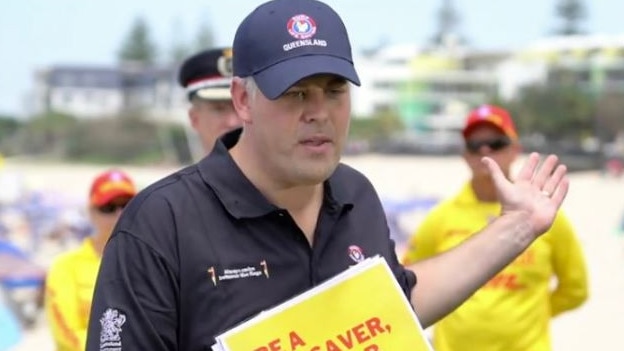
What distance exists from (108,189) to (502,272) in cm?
174

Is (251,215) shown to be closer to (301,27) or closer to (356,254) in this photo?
(356,254)

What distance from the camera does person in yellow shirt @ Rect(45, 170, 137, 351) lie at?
4312 mm

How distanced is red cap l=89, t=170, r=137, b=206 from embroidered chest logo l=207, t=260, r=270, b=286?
9.04 feet

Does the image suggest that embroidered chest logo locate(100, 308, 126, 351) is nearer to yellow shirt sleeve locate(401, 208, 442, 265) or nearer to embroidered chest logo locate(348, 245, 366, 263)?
embroidered chest logo locate(348, 245, 366, 263)

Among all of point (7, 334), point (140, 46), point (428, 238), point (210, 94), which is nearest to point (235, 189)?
point (210, 94)

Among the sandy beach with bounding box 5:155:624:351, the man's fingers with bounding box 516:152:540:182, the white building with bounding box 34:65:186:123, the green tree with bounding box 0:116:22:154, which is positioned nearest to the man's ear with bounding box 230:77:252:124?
the man's fingers with bounding box 516:152:540:182

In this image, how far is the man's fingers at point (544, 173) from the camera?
8.22 feet

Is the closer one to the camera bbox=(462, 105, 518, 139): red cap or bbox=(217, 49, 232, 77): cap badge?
bbox=(217, 49, 232, 77): cap badge

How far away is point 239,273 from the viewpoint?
2.05 metres

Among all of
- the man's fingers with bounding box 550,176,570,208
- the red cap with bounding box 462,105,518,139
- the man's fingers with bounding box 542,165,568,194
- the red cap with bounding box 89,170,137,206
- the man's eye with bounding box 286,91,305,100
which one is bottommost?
the man's fingers with bounding box 550,176,570,208

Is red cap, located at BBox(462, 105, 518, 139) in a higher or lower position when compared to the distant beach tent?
higher

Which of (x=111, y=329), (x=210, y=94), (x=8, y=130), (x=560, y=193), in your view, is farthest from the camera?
(x=8, y=130)

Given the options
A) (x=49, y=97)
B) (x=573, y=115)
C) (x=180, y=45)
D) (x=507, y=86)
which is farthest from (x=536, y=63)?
(x=49, y=97)

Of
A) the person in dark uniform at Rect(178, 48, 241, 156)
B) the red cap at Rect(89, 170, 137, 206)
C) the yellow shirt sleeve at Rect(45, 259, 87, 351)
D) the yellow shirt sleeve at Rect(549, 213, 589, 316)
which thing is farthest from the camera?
the red cap at Rect(89, 170, 137, 206)
